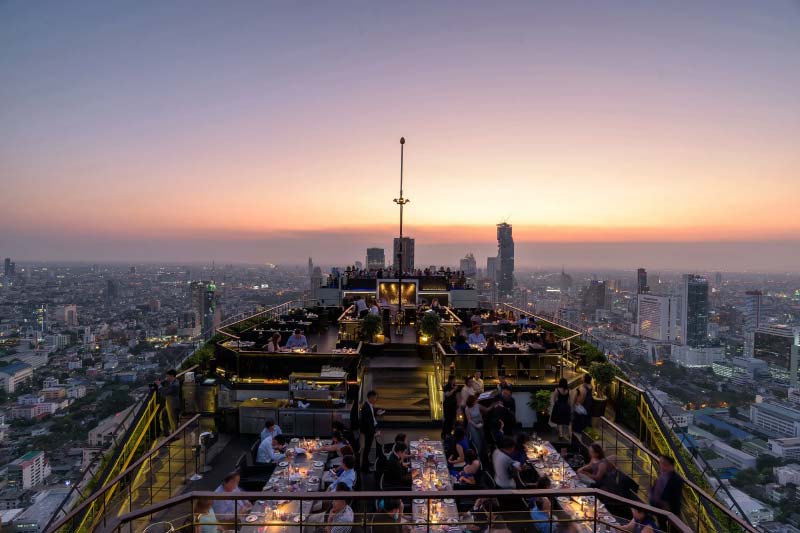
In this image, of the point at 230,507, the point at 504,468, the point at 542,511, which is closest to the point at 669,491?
the point at 504,468

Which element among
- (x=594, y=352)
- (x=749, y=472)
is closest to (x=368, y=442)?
(x=594, y=352)

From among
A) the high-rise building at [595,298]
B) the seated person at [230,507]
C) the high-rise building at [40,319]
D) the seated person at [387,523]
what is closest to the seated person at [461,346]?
the seated person at [230,507]

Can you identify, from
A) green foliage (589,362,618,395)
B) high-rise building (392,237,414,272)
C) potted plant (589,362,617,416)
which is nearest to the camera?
potted plant (589,362,617,416)

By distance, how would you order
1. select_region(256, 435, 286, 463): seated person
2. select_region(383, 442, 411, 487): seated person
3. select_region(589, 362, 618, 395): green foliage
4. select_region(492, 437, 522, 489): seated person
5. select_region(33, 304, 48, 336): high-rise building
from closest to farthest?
select_region(492, 437, 522, 489): seated person
select_region(383, 442, 411, 487): seated person
select_region(256, 435, 286, 463): seated person
select_region(589, 362, 618, 395): green foliage
select_region(33, 304, 48, 336): high-rise building

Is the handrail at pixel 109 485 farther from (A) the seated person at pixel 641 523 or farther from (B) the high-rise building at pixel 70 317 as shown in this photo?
(B) the high-rise building at pixel 70 317

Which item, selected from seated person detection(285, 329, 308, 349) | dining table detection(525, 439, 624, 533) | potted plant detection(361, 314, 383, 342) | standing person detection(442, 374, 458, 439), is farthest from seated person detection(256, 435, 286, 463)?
potted plant detection(361, 314, 383, 342)

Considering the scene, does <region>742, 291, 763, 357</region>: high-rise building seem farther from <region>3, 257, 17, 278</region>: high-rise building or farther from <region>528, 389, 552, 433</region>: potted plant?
<region>3, 257, 17, 278</region>: high-rise building

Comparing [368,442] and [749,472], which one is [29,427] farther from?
[749,472]
